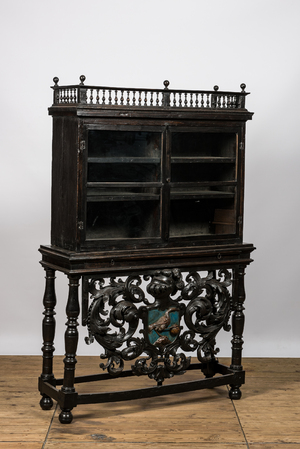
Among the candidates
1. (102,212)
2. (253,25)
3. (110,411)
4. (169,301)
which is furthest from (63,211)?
(253,25)

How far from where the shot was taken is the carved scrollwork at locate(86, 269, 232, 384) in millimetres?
4926

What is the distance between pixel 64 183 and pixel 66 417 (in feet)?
4.49

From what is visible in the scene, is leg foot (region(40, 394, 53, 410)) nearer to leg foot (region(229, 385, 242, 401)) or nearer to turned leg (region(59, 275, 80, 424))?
turned leg (region(59, 275, 80, 424))

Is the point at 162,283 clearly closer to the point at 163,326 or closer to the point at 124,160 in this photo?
the point at 163,326

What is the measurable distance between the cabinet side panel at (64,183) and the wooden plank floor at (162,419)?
1.06m

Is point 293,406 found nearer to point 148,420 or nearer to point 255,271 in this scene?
point 148,420

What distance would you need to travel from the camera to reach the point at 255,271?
6625mm

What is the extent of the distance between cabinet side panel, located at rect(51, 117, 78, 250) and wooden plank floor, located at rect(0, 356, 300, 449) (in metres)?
1.06

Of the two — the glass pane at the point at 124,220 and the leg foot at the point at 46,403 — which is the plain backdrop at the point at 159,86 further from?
the glass pane at the point at 124,220

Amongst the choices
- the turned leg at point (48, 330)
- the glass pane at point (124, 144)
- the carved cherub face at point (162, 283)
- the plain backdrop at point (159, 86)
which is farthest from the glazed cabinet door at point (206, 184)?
the plain backdrop at point (159, 86)

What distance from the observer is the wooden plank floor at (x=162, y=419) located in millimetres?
4621

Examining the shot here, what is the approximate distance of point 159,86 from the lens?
6.34 metres

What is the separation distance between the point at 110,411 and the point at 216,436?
738 millimetres

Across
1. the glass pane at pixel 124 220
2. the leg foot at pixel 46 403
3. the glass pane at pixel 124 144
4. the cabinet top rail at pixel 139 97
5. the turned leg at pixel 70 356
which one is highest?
the cabinet top rail at pixel 139 97
